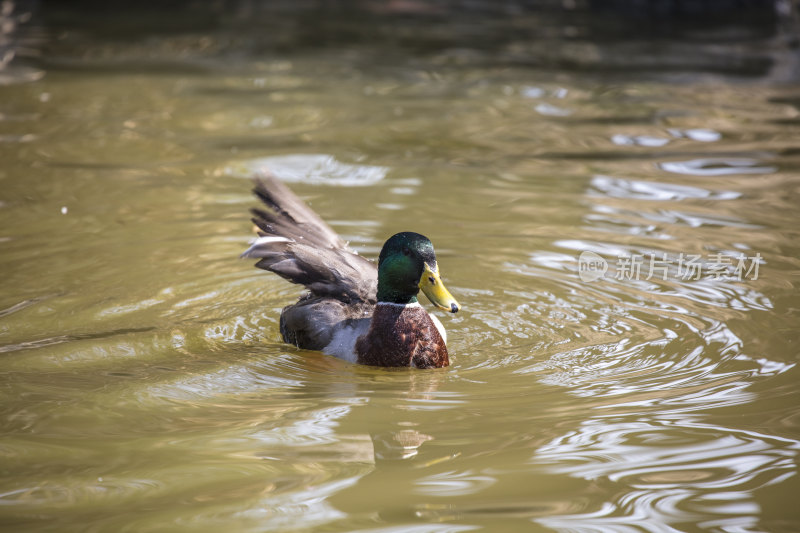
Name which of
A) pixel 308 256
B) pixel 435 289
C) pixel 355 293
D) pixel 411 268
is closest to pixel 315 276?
pixel 308 256

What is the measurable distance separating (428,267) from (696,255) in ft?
7.40

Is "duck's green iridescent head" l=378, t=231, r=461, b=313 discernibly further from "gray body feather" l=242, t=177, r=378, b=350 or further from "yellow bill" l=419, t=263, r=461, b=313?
"gray body feather" l=242, t=177, r=378, b=350

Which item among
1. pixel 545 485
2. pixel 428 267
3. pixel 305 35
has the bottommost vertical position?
pixel 545 485

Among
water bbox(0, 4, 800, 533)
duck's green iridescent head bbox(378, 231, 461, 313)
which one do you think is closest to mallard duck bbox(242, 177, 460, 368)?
duck's green iridescent head bbox(378, 231, 461, 313)

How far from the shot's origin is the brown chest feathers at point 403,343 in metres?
4.94

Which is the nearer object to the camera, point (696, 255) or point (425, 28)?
point (696, 255)

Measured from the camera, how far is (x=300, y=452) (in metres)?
4.04

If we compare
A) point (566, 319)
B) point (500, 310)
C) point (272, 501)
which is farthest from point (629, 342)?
point (272, 501)

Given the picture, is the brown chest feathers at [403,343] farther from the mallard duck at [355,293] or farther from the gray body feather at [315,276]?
the gray body feather at [315,276]

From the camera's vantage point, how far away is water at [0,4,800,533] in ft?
12.3

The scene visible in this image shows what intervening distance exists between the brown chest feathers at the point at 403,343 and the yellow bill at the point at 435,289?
0.51ft

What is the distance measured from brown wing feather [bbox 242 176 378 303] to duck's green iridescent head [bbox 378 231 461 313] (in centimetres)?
39

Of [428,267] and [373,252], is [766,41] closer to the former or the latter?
[373,252]

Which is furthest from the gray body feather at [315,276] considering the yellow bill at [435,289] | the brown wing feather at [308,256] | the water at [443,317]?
the yellow bill at [435,289]
